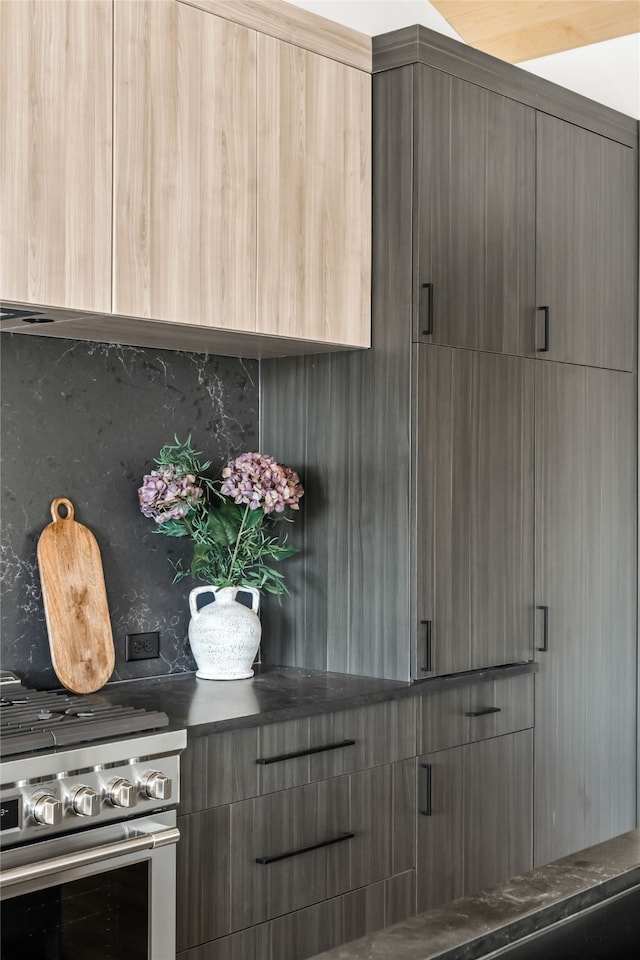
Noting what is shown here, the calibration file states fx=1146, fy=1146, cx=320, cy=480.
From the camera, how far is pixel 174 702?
2590 millimetres

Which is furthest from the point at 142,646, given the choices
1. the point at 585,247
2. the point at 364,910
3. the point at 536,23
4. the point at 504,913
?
the point at 536,23

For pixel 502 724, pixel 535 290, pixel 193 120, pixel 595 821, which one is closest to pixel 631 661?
pixel 595 821

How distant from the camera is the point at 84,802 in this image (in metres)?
2.06

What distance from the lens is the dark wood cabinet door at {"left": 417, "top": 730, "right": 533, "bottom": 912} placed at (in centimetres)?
285

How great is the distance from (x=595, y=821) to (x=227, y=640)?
1375 millimetres

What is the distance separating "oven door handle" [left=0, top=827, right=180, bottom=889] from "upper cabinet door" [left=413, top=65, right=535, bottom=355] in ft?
4.51

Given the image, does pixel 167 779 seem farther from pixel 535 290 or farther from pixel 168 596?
pixel 535 290

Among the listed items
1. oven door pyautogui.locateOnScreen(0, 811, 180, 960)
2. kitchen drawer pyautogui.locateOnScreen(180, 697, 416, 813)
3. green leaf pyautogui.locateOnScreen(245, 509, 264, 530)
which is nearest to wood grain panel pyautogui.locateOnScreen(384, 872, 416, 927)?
kitchen drawer pyautogui.locateOnScreen(180, 697, 416, 813)

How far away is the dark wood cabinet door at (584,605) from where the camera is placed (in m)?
3.28

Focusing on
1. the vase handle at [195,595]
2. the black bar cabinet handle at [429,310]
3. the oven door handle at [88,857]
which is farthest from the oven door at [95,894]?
the black bar cabinet handle at [429,310]

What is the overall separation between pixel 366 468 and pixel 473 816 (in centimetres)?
95

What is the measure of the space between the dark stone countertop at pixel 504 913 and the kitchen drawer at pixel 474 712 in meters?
1.56

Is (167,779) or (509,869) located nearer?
(167,779)

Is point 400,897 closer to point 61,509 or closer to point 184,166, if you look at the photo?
point 61,509
